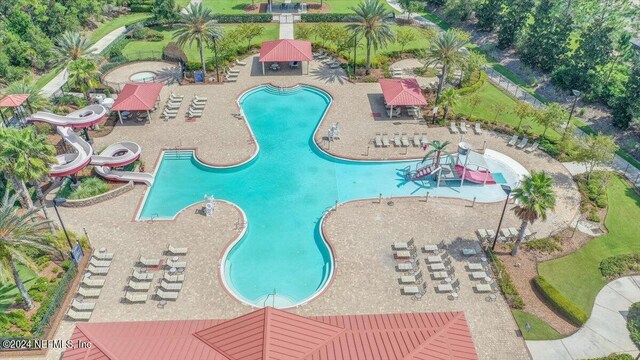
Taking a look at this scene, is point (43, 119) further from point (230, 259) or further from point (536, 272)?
point (536, 272)

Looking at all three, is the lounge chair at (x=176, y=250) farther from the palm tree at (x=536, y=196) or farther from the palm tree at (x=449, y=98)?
the palm tree at (x=449, y=98)

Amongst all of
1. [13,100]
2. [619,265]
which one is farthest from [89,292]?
[619,265]

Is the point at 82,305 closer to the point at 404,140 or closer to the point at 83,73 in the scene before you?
the point at 83,73

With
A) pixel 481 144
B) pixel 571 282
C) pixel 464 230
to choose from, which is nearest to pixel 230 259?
pixel 464 230

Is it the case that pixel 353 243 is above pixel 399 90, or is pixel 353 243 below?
below

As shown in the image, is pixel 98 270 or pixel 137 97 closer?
pixel 98 270

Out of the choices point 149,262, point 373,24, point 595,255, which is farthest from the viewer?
point 373,24
